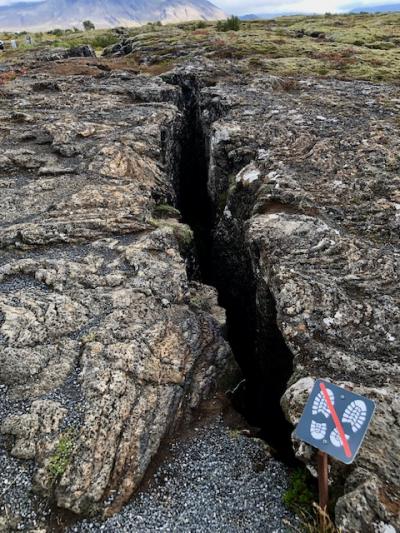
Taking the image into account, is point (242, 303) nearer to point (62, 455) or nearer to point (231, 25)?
point (62, 455)

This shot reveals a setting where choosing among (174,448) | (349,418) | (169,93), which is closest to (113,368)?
(174,448)

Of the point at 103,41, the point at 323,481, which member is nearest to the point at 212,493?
the point at 323,481

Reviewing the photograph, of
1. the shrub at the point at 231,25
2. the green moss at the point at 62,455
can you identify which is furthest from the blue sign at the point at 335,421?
the shrub at the point at 231,25

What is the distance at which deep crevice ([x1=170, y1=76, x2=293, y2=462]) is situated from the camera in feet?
51.5

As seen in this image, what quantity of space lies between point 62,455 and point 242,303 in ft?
41.4

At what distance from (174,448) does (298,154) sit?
16.3m

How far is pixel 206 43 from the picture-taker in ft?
167

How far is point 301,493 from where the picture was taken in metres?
10.4

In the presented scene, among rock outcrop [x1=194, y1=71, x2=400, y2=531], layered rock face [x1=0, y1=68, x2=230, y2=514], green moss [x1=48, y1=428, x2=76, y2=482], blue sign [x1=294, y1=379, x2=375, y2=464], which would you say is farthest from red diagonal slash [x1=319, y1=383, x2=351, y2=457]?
green moss [x1=48, y1=428, x2=76, y2=482]

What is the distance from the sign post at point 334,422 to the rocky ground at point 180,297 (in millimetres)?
2066

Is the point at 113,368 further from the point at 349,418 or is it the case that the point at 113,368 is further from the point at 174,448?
the point at 349,418

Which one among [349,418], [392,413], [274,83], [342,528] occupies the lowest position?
[342,528]

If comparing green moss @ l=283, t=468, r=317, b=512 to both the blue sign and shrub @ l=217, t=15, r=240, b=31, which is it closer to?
the blue sign

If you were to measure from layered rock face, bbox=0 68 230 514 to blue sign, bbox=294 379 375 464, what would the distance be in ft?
16.0
